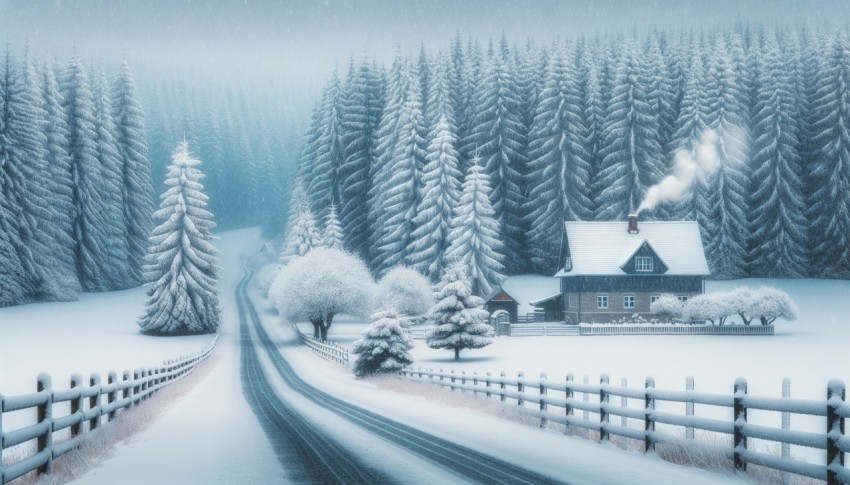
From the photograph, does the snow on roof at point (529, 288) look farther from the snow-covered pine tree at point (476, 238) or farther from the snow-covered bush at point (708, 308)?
the snow-covered bush at point (708, 308)

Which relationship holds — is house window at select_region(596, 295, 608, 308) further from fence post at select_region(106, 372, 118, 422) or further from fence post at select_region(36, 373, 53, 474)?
fence post at select_region(36, 373, 53, 474)

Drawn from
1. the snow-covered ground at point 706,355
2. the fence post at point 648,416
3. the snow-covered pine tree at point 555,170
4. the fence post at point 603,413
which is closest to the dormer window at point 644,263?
the snow-covered ground at point 706,355

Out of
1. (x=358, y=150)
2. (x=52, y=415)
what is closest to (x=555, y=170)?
(x=358, y=150)

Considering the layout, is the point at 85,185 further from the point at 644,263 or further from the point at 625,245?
the point at 644,263

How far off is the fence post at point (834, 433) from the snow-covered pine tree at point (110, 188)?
76017 millimetres

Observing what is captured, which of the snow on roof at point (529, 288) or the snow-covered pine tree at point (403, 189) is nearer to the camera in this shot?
the snow on roof at point (529, 288)

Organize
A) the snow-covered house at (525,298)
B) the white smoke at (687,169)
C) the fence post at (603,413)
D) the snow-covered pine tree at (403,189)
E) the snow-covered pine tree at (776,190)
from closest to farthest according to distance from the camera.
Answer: the fence post at (603,413), the snow-covered house at (525,298), the snow-covered pine tree at (776,190), the snow-covered pine tree at (403,189), the white smoke at (687,169)

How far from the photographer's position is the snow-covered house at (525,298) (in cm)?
6719

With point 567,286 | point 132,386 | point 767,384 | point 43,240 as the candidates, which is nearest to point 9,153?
point 43,240

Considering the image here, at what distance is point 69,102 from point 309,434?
7026 centimetres

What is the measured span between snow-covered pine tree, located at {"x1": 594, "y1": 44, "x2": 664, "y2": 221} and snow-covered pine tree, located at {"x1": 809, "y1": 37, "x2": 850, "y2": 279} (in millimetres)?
14492

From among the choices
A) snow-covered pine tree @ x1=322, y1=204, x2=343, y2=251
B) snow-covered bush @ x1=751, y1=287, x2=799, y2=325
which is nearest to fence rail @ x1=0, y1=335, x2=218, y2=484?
snow-covered bush @ x1=751, y1=287, x2=799, y2=325

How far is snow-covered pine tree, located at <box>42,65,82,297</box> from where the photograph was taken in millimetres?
71312

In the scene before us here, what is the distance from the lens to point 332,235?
80.1 m
